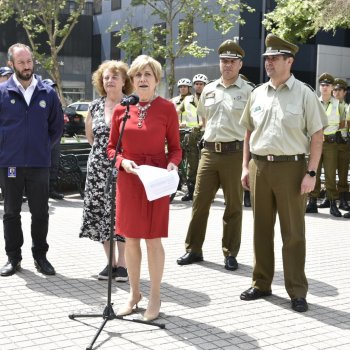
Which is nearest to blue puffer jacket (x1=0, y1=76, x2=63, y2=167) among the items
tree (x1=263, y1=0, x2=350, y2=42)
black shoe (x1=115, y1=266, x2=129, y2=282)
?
black shoe (x1=115, y1=266, x2=129, y2=282)

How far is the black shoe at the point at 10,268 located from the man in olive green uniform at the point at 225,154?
168 cm

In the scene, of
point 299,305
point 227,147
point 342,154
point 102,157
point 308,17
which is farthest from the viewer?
point 308,17

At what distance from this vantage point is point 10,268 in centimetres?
651

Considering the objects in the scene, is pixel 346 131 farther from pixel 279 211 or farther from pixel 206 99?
pixel 279 211

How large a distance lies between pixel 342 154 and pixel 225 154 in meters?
4.98

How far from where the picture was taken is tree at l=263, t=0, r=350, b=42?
13.4 meters

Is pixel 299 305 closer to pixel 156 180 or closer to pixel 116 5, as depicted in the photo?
pixel 156 180

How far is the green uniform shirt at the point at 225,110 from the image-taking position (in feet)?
22.5

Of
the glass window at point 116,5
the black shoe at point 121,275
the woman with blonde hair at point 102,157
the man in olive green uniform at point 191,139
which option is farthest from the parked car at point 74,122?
the black shoe at point 121,275

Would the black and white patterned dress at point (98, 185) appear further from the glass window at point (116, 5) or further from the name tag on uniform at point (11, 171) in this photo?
the glass window at point (116, 5)

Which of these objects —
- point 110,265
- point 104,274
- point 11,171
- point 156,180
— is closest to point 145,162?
point 156,180

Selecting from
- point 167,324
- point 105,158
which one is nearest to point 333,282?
point 167,324

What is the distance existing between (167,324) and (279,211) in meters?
1.39

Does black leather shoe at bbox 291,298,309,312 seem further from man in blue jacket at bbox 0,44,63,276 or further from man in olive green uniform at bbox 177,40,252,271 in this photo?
man in blue jacket at bbox 0,44,63,276
